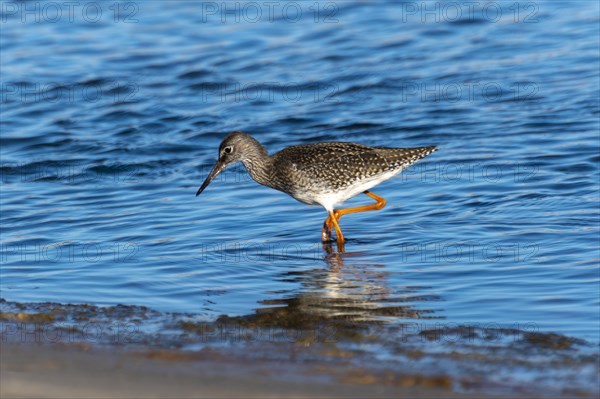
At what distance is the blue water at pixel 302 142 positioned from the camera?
9312mm

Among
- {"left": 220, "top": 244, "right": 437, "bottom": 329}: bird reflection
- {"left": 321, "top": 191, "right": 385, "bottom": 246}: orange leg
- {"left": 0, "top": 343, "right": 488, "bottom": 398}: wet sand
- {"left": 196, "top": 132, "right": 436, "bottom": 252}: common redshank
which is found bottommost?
{"left": 0, "top": 343, "right": 488, "bottom": 398}: wet sand

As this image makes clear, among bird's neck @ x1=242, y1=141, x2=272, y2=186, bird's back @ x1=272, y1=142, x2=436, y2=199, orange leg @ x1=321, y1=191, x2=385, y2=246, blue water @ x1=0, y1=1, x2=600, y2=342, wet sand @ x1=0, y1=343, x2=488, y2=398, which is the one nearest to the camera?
wet sand @ x1=0, y1=343, x2=488, y2=398

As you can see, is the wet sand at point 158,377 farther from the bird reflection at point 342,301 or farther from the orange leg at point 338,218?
the orange leg at point 338,218

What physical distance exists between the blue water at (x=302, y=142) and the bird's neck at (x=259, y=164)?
54 centimetres

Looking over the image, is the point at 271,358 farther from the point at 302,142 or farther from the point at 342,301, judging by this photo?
the point at 302,142

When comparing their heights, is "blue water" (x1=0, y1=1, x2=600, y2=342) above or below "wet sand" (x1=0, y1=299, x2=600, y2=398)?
above

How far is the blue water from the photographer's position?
9312 mm

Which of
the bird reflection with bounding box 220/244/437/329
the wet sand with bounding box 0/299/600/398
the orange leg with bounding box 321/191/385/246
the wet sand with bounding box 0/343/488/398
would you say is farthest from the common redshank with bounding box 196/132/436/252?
the wet sand with bounding box 0/343/488/398

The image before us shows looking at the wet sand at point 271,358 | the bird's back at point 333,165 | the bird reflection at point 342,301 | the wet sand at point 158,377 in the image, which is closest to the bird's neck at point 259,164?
the bird's back at point 333,165

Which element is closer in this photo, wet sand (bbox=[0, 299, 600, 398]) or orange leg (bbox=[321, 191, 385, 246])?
wet sand (bbox=[0, 299, 600, 398])

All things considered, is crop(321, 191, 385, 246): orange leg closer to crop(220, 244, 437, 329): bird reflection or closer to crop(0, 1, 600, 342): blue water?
crop(0, 1, 600, 342): blue water

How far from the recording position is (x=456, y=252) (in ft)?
33.7

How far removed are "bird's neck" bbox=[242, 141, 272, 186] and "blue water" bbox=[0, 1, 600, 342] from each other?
21.2 inches

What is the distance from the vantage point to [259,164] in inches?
464
